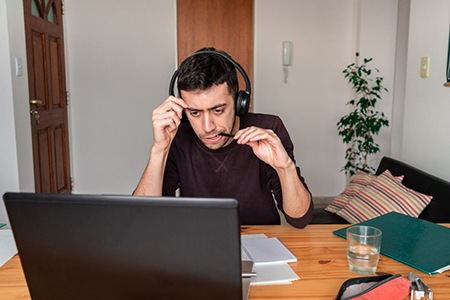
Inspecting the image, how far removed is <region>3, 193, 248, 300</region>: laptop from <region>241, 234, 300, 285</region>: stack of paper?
31 cm

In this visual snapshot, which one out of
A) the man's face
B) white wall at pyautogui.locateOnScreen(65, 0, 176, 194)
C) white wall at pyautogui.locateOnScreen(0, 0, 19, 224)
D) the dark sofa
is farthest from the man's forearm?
white wall at pyautogui.locateOnScreen(65, 0, 176, 194)

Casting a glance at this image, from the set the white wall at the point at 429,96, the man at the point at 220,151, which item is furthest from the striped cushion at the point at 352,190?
the man at the point at 220,151

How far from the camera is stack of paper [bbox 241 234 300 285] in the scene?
1015mm

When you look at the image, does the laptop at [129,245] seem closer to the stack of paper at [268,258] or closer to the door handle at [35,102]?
the stack of paper at [268,258]

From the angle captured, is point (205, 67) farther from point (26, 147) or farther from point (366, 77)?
point (366, 77)

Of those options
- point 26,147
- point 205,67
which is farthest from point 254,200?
point 26,147

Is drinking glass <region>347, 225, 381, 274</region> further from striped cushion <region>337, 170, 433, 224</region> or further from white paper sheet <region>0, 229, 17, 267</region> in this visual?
striped cushion <region>337, 170, 433, 224</region>

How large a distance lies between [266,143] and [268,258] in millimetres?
361

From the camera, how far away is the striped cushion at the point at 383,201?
7.30 feet

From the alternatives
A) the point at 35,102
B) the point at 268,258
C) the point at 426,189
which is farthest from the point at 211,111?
the point at 35,102

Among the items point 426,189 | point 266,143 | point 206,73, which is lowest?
point 426,189

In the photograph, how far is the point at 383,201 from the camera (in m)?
2.38

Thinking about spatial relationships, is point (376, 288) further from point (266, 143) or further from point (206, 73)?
point (206, 73)

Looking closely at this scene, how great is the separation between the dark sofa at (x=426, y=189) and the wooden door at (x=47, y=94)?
205 cm
